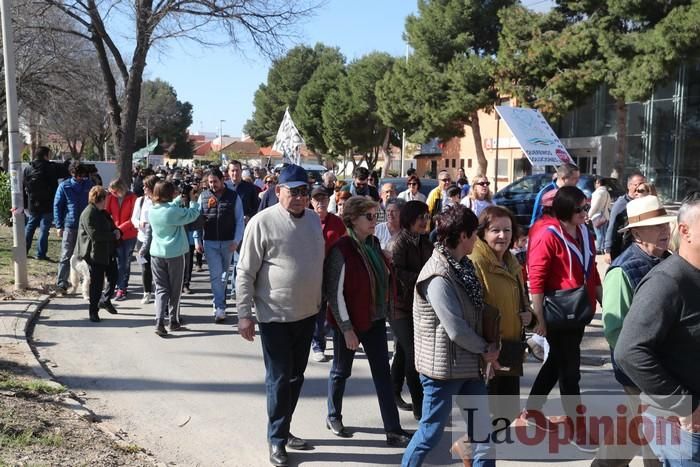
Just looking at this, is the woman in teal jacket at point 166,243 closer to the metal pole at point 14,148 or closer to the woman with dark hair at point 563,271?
the metal pole at point 14,148

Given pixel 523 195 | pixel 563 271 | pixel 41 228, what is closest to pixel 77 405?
pixel 563 271

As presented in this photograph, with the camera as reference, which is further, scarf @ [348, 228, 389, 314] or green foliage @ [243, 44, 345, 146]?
green foliage @ [243, 44, 345, 146]

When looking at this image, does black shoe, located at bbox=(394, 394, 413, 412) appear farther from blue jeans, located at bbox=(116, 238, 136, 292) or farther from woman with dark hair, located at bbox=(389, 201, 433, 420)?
blue jeans, located at bbox=(116, 238, 136, 292)

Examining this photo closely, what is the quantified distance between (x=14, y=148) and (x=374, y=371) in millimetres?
7300

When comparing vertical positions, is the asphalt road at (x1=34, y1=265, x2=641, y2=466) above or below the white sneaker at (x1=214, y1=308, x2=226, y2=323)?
below

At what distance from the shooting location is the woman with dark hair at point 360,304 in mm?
4559

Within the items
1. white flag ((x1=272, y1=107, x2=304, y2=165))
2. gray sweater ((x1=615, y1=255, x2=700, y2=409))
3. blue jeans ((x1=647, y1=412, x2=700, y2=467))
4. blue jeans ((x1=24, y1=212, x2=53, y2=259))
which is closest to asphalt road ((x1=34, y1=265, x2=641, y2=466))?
blue jeans ((x1=647, y1=412, x2=700, y2=467))

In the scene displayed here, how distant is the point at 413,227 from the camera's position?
4.92m

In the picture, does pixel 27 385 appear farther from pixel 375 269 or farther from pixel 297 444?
pixel 375 269

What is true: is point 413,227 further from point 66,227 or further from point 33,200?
point 33,200

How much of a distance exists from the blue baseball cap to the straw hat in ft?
6.84

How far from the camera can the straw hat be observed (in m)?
3.61

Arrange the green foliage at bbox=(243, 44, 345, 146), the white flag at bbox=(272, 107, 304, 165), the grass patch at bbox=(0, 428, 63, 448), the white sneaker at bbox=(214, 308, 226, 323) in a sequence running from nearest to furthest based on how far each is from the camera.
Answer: the grass patch at bbox=(0, 428, 63, 448)
the white sneaker at bbox=(214, 308, 226, 323)
the white flag at bbox=(272, 107, 304, 165)
the green foliage at bbox=(243, 44, 345, 146)

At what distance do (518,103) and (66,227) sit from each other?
2368 centimetres
